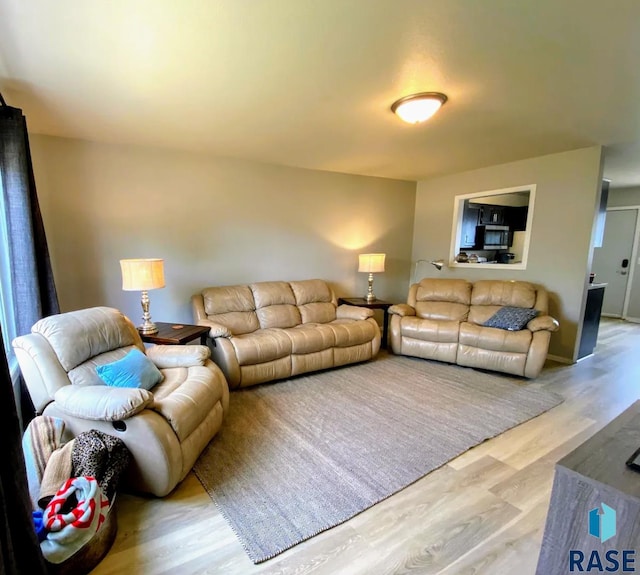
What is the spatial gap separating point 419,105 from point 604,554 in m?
2.42

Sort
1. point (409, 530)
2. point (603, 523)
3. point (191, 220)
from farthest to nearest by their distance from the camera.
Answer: point (191, 220), point (409, 530), point (603, 523)

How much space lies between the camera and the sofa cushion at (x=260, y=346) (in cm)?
307

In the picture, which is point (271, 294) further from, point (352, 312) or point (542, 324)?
point (542, 324)

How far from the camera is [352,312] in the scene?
4082 mm

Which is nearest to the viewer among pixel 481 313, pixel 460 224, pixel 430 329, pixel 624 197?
pixel 430 329

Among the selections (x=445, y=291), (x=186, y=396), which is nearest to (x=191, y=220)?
(x=186, y=396)

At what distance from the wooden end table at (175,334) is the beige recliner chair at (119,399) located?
1.33 ft

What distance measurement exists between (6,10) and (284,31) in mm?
1203

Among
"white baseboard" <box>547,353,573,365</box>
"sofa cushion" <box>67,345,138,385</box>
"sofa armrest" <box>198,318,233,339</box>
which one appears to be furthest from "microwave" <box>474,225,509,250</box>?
"sofa cushion" <box>67,345,138,385</box>

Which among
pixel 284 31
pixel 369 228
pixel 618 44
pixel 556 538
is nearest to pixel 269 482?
pixel 556 538

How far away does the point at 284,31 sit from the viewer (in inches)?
63.6

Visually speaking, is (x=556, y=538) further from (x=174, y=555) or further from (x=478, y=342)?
(x=478, y=342)

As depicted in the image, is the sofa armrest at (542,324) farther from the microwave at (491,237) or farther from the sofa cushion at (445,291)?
the microwave at (491,237)

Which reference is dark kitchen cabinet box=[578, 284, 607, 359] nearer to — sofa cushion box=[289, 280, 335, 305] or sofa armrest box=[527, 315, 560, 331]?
sofa armrest box=[527, 315, 560, 331]
